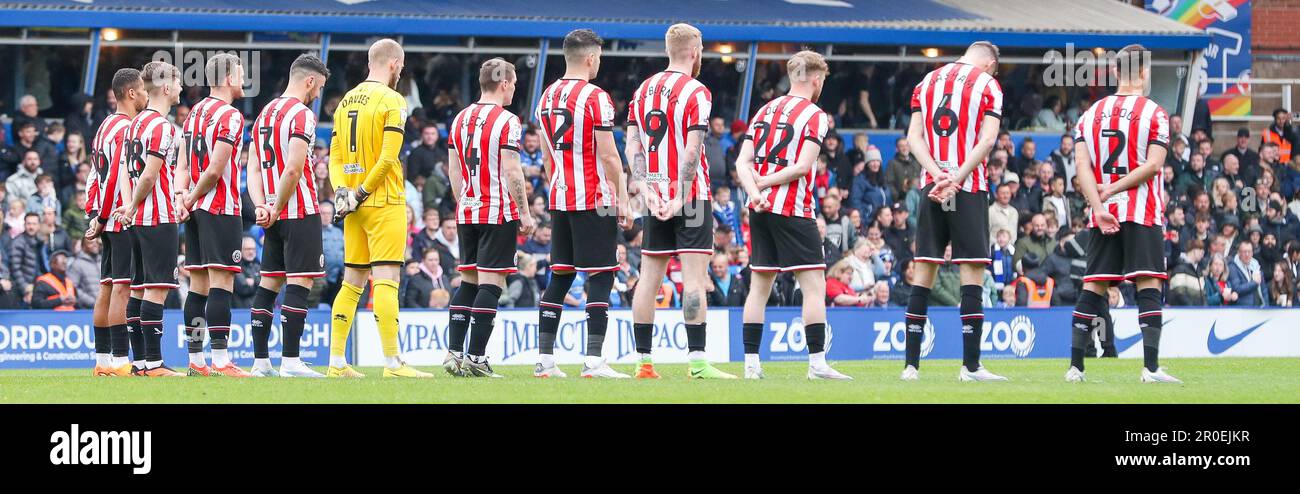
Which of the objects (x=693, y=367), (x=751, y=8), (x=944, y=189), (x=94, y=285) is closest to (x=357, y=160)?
(x=693, y=367)

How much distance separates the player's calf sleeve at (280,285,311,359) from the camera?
11.8 metres

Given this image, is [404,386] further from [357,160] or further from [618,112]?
[618,112]

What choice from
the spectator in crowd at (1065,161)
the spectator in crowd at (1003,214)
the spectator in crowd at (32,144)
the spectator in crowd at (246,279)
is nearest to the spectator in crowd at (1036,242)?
the spectator in crowd at (1003,214)

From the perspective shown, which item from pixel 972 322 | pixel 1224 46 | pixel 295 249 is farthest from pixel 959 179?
pixel 1224 46

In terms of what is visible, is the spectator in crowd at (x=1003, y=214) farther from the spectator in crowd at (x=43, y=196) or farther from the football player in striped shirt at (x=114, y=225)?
the football player in striped shirt at (x=114, y=225)

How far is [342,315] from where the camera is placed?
11711 mm

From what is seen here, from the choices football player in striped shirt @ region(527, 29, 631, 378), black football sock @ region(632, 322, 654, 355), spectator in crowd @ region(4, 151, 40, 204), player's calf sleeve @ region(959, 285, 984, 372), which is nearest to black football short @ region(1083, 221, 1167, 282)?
player's calf sleeve @ region(959, 285, 984, 372)

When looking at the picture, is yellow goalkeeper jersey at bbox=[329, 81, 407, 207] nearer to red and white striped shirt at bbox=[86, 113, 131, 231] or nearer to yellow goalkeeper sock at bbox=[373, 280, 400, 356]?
yellow goalkeeper sock at bbox=[373, 280, 400, 356]

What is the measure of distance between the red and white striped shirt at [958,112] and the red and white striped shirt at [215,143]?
16.3ft

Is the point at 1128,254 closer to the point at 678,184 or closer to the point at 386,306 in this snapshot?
the point at 678,184

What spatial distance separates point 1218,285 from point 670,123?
13909mm

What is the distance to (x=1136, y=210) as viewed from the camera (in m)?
11.2

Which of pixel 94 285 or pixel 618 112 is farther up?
pixel 618 112
